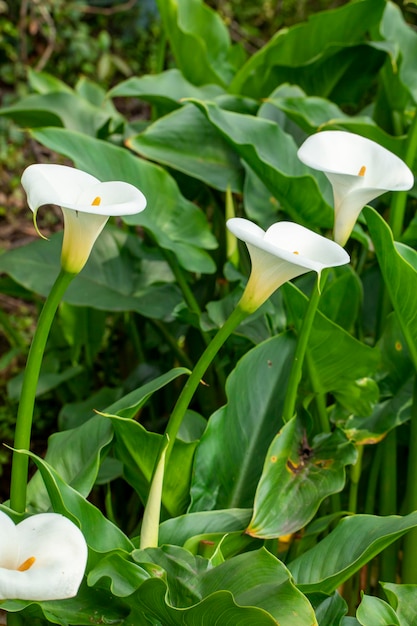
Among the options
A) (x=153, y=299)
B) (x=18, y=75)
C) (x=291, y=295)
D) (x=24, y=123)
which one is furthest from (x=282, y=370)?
(x=18, y=75)

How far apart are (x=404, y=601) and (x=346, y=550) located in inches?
3.4

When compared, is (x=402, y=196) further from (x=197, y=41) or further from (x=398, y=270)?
(x=197, y=41)

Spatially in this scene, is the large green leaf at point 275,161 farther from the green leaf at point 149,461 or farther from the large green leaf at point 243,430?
the green leaf at point 149,461

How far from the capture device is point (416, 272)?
100 centimetres

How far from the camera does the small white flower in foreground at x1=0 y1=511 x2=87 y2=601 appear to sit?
64 cm

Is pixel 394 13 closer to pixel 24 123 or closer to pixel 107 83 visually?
pixel 24 123

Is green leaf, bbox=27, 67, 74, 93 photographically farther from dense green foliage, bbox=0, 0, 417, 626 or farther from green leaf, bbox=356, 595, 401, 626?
green leaf, bbox=356, 595, 401, 626

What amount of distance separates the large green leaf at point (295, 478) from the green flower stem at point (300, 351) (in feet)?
0.06

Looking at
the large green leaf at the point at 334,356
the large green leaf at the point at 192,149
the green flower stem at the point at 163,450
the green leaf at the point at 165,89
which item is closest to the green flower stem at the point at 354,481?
the large green leaf at the point at 334,356

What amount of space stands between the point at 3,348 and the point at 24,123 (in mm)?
936

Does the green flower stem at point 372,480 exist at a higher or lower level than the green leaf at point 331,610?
lower

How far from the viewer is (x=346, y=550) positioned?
38.0 inches

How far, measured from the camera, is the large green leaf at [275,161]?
4.24ft

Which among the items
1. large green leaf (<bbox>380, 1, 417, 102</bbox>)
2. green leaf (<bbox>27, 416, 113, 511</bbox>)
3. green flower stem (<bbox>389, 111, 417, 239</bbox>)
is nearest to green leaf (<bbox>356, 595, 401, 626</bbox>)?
green leaf (<bbox>27, 416, 113, 511</bbox>)
